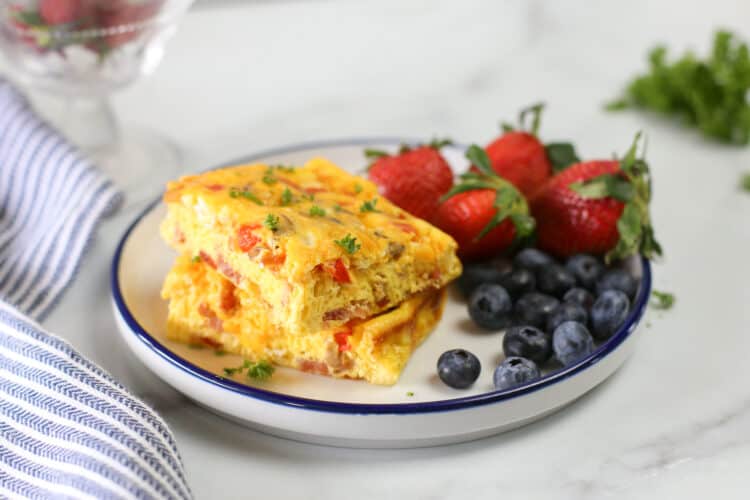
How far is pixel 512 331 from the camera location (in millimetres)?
2744

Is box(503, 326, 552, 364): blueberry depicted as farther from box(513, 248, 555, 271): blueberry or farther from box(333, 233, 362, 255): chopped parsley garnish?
box(333, 233, 362, 255): chopped parsley garnish

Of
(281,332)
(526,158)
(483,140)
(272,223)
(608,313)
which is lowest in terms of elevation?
(483,140)

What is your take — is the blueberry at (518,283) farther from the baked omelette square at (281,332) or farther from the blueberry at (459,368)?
the blueberry at (459,368)

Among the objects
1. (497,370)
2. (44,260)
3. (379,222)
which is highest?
(379,222)

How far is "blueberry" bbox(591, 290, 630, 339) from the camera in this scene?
9.20 feet

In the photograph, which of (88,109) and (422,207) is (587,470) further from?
(88,109)

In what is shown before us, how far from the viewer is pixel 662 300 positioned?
3188 millimetres

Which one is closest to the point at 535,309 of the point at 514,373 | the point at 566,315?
the point at 566,315

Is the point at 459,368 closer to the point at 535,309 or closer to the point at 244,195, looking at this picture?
the point at 535,309

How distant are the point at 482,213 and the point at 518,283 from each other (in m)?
0.29

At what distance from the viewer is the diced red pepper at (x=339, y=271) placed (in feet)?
8.55

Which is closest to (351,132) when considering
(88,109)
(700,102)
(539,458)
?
(88,109)

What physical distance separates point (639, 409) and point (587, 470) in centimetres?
33

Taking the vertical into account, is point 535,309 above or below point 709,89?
below
